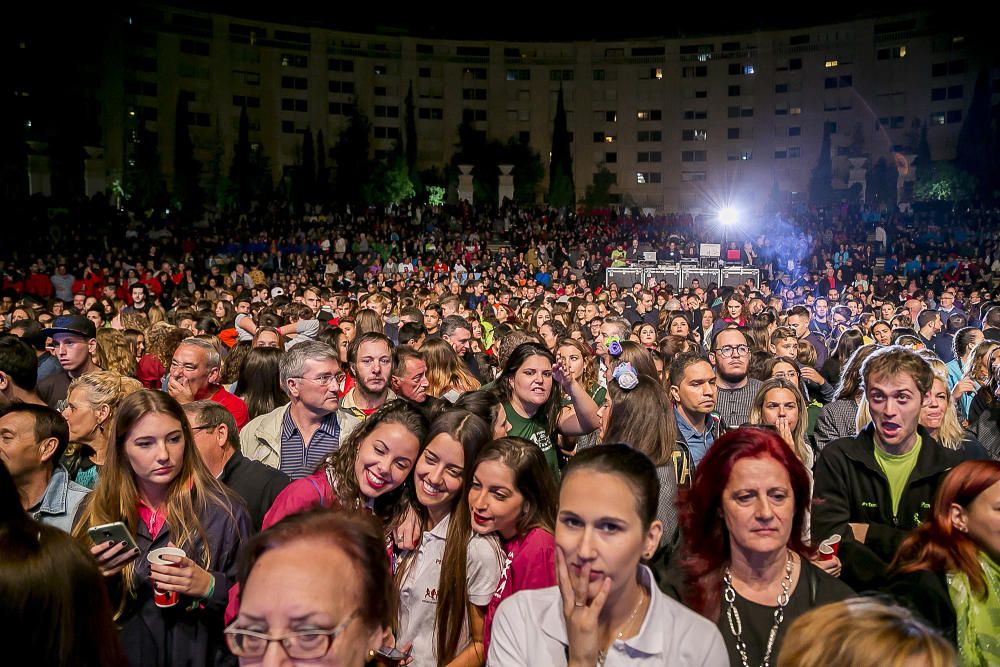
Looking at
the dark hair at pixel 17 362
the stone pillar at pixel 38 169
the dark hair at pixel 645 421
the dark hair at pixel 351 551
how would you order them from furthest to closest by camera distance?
the stone pillar at pixel 38 169 < the dark hair at pixel 17 362 < the dark hair at pixel 645 421 < the dark hair at pixel 351 551

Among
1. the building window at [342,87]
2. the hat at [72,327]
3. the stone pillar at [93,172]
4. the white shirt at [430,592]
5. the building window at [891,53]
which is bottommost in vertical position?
the white shirt at [430,592]

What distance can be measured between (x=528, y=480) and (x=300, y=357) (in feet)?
7.56

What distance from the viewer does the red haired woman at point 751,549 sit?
10.0 ft

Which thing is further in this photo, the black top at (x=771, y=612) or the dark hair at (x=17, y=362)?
the dark hair at (x=17, y=362)

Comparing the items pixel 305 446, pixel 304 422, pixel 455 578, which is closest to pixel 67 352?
pixel 304 422

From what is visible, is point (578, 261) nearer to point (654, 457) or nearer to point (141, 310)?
point (141, 310)

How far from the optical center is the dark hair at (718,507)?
3.20 metres

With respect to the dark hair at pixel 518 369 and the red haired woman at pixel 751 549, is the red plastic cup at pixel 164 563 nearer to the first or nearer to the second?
the red haired woman at pixel 751 549

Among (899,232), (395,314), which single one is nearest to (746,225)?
(899,232)

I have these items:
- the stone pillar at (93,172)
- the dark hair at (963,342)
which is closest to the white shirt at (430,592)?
the dark hair at (963,342)

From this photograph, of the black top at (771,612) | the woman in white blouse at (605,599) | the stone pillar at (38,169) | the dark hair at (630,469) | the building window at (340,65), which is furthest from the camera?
the building window at (340,65)

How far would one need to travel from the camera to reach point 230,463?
462cm

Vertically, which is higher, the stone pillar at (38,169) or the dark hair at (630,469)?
the stone pillar at (38,169)

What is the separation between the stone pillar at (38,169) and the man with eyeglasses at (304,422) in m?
48.1
